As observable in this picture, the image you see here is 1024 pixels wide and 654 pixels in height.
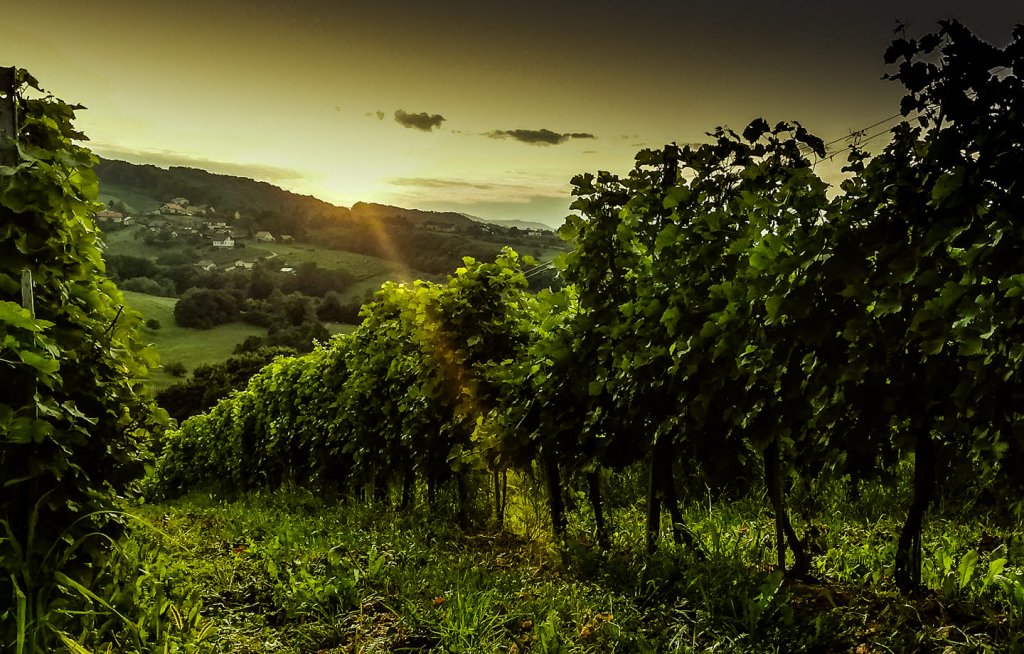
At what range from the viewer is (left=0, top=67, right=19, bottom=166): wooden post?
394cm

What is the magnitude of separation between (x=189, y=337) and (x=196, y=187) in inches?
4329

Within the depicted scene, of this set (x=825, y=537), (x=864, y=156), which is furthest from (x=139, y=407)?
(x=825, y=537)

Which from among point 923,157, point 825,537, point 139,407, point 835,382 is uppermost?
point 923,157

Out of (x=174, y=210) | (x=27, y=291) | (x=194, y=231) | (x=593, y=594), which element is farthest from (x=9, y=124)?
(x=174, y=210)

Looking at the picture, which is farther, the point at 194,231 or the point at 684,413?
the point at 194,231

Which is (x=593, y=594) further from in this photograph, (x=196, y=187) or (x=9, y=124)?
(x=196, y=187)

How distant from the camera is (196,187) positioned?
184875mm

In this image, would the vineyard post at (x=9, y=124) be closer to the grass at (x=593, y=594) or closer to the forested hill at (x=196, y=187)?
the grass at (x=593, y=594)

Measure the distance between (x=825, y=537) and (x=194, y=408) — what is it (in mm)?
56044

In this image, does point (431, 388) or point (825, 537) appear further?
point (431, 388)

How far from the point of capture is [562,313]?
6.85 metres

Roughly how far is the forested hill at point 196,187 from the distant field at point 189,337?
72496mm

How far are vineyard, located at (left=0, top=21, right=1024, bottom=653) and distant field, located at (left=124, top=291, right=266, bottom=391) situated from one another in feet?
257

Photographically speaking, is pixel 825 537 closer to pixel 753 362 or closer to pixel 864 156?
pixel 753 362
